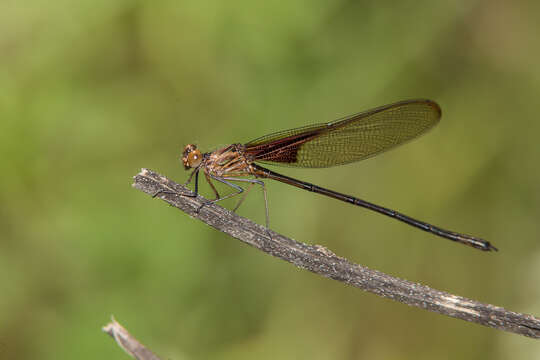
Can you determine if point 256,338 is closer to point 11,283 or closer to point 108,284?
point 108,284

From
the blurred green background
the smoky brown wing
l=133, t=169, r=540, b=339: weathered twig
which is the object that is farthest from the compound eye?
l=133, t=169, r=540, b=339: weathered twig

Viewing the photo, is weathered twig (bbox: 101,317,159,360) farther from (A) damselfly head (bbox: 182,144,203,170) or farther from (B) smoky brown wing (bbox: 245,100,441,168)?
(B) smoky brown wing (bbox: 245,100,441,168)

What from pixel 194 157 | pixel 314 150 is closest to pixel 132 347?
pixel 194 157

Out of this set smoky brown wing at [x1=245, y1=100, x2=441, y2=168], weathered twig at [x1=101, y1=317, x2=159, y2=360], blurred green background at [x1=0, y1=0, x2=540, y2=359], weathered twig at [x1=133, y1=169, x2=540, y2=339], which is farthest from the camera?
smoky brown wing at [x1=245, y1=100, x2=441, y2=168]

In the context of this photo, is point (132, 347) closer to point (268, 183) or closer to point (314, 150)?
point (314, 150)

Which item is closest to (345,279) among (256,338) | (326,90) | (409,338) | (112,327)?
(112,327)

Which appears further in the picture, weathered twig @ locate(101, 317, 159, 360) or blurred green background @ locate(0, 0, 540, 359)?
blurred green background @ locate(0, 0, 540, 359)

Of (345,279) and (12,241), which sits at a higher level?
(345,279)
